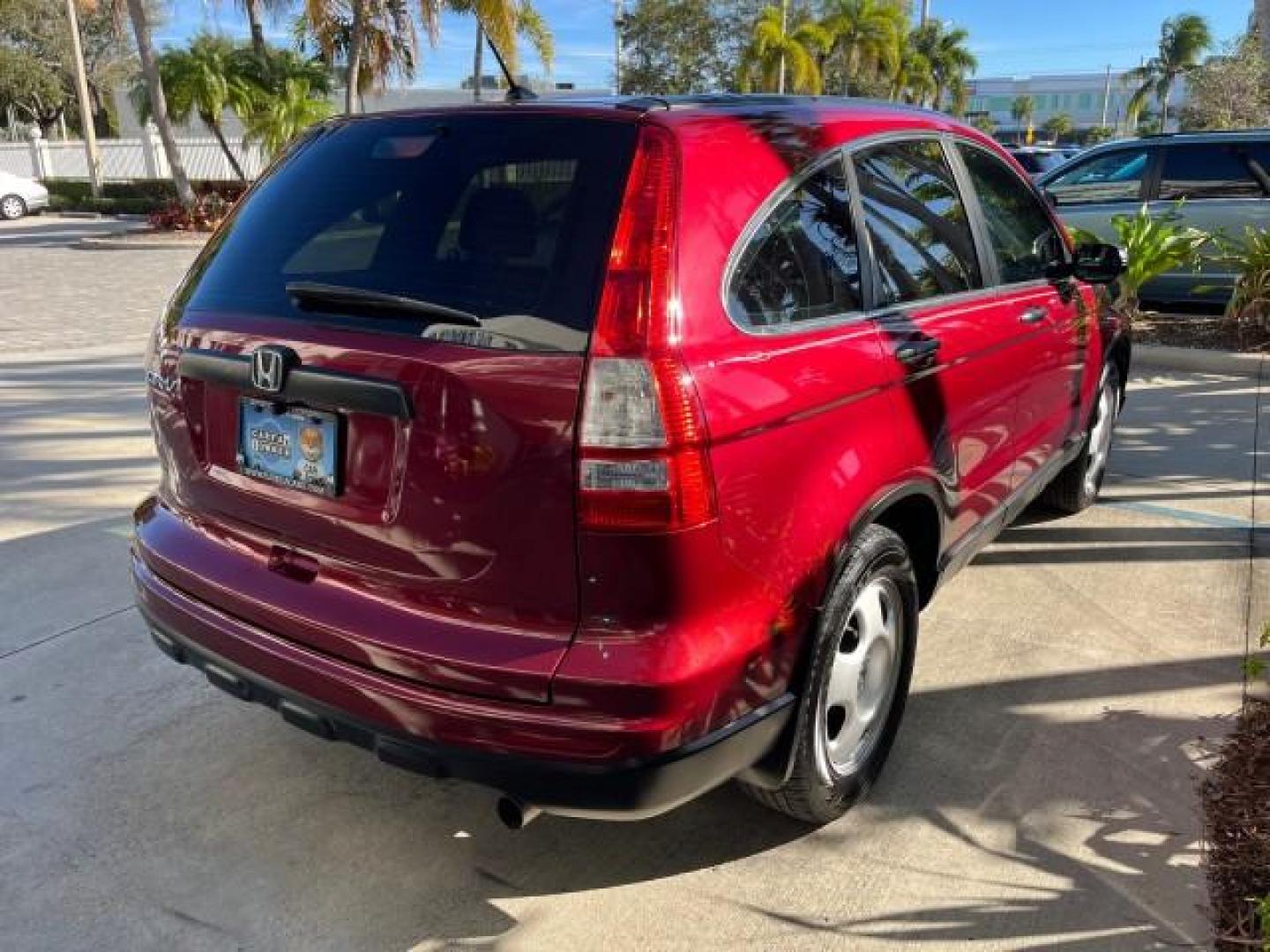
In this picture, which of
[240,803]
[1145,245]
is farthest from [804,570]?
[1145,245]

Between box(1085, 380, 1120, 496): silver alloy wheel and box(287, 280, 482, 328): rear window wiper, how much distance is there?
146 inches

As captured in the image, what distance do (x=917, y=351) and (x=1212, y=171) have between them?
28.9 feet

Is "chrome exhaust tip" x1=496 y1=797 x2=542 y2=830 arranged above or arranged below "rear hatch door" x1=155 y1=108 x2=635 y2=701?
below

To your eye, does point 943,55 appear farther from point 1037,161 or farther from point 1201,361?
point 1201,361

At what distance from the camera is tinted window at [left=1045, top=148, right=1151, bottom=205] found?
10180mm

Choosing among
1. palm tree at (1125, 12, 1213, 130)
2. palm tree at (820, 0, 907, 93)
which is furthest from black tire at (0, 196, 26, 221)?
palm tree at (1125, 12, 1213, 130)

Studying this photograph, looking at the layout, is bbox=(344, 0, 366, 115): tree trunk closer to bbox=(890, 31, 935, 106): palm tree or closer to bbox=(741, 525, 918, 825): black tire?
bbox=(741, 525, 918, 825): black tire

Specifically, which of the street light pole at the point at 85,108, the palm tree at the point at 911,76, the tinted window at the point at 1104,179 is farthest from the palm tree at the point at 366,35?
the palm tree at the point at 911,76

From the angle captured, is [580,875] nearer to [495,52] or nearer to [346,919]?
[346,919]

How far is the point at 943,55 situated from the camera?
62.2m

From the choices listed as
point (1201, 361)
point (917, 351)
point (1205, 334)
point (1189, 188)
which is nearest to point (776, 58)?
point (1189, 188)

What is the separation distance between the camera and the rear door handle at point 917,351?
8.81 feet

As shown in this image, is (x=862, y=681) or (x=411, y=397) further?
(x=862, y=681)

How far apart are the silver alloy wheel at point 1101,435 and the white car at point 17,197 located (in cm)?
3196
